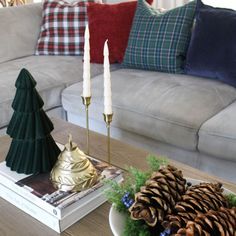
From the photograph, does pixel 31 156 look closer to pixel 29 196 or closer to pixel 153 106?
pixel 29 196

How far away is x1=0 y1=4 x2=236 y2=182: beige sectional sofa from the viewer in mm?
1535

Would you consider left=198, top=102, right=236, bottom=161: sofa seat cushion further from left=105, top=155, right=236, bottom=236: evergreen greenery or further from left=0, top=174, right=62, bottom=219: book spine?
left=0, top=174, right=62, bottom=219: book spine

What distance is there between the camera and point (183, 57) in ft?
6.73

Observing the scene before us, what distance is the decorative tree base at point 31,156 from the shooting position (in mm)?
1018

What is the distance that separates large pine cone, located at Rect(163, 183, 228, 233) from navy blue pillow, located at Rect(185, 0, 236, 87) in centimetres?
119

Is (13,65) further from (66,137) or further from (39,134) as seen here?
(39,134)

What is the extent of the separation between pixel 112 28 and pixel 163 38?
37 centimetres

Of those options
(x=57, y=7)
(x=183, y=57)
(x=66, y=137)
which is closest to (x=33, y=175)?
(x=66, y=137)

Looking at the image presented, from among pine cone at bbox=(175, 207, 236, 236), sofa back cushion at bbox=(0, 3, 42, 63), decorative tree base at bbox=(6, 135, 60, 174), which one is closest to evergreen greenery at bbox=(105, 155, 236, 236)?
pine cone at bbox=(175, 207, 236, 236)

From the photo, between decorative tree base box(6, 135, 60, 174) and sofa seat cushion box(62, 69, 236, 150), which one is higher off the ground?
decorative tree base box(6, 135, 60, 174)

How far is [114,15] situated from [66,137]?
1.11 m

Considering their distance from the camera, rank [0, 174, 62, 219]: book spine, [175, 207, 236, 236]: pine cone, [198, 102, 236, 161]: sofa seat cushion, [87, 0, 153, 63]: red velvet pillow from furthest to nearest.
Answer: [87, 0, 153, 63]: red velvet pillow
[198, 102, 236, 161]: sofa seat cushion
[0, 174, 62, 219]: book spine
[175, 207, 236, 236]: pine cone

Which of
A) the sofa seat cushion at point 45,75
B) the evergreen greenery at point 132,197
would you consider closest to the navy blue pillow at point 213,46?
the sofa seat cushion at point 45,75

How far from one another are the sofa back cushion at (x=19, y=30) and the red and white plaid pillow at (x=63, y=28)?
81mm
